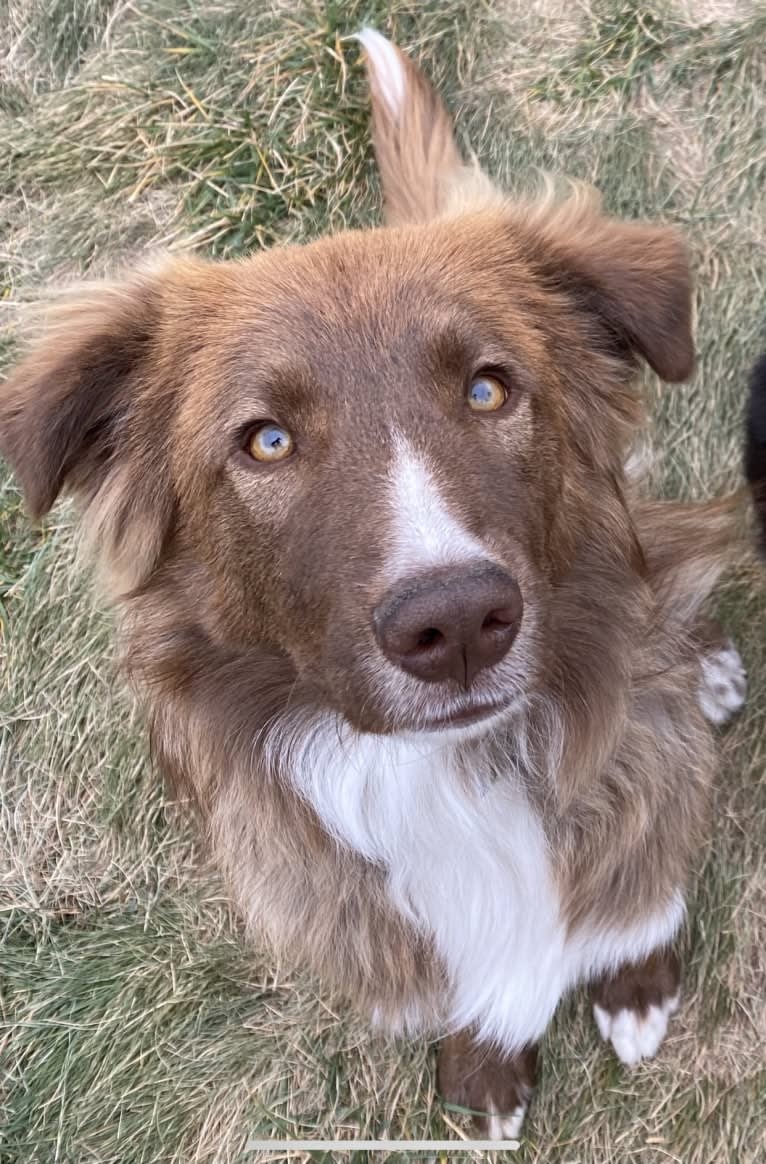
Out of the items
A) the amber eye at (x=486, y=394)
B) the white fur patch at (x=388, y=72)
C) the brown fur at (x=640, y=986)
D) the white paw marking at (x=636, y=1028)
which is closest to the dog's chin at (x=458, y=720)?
the amber eye at (x=486, y=394)

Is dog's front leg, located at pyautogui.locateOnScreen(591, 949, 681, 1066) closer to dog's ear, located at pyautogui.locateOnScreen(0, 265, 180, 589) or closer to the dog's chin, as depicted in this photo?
the dog's chin

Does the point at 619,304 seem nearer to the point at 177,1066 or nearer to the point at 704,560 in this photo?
the point at 704,560

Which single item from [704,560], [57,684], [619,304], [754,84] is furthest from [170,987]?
[754,84]

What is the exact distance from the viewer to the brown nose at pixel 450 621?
148 centimetres

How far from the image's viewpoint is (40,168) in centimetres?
373

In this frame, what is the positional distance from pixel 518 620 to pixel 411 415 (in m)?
0.40

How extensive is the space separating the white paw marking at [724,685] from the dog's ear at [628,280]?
48.5 inches

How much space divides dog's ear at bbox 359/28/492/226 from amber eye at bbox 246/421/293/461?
132cm

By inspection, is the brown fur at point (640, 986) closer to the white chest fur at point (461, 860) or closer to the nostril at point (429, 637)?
the white chest fur at point (461, 860)

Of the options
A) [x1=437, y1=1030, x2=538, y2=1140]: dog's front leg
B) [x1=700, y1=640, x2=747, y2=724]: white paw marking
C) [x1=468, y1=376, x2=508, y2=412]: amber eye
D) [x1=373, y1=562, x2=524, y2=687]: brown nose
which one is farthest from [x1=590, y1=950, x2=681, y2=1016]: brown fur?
[x1=468, y1=376, x2=508, y2=412]: amber eye

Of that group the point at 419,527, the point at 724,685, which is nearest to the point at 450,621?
the point at 419,527

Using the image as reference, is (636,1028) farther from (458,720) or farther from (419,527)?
(419,527)

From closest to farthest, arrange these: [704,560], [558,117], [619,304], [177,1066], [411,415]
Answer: [411,415] → [619,304] → [704,560] → [177,1066] → [558,117]

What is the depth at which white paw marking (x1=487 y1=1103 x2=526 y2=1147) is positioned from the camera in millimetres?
2844
